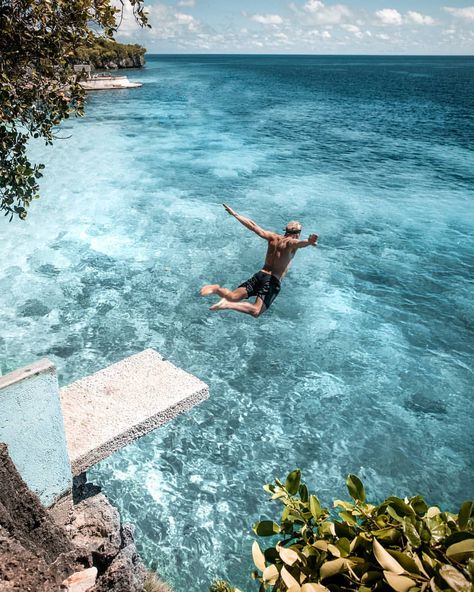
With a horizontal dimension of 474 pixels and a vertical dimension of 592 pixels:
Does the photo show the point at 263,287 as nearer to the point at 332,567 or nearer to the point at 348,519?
the point at 348,519

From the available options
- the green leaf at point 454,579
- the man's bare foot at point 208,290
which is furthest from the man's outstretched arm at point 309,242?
the green leaf at point 454,579

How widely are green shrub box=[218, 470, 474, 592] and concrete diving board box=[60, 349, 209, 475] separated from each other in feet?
10.3

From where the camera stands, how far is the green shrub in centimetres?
171

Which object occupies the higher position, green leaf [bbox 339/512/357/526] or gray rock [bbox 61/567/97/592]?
green leaf [bbox 339/512/357/526]

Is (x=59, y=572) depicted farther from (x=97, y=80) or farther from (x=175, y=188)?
(x=97, y=80)

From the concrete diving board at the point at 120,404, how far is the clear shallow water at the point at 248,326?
2017mm

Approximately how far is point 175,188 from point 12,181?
49.8 feet

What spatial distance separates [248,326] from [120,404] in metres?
5.88

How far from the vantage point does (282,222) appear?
17.5 m

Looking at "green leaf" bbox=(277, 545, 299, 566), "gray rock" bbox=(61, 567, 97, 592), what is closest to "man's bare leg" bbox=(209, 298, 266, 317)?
"gray rock" bbox=(61, 567, 97, 592)

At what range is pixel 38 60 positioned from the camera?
6.26m

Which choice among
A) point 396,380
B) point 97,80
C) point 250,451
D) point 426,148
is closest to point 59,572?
point 250,451

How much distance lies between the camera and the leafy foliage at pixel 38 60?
570 cm

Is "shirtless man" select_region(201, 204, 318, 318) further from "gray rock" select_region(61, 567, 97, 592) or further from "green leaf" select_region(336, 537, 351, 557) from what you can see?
"green leaf" select_region(336, 537, 351, 557)
